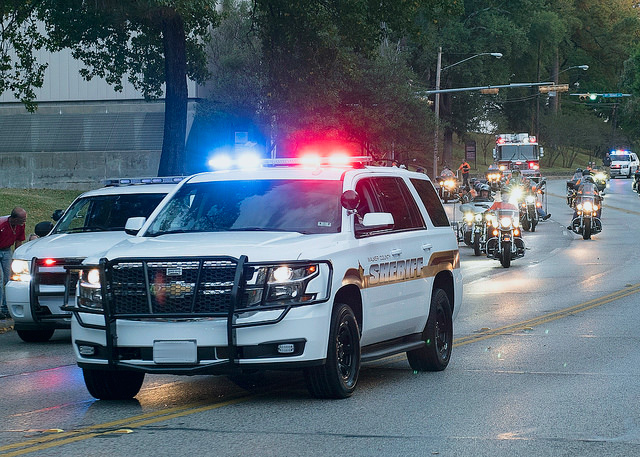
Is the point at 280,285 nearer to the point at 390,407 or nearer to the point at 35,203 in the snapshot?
the point at 390,407

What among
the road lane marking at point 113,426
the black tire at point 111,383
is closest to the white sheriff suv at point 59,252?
the black tire at point 111,383

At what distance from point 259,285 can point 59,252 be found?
18.8 feet

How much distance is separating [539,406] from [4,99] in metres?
54.0

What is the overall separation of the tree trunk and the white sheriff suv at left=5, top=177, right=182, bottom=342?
48.0ft

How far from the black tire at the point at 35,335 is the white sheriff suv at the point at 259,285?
490 cm

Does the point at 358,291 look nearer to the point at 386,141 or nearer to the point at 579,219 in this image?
the point at 579,219

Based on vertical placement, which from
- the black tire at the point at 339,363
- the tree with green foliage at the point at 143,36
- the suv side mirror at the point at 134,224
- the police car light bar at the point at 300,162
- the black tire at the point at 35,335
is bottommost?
the black tire at the point at 35,335

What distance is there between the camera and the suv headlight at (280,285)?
29.9ft

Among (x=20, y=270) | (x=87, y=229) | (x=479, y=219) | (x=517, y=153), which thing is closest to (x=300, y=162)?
(x=20, y=270)

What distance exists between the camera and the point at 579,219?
33844 mm

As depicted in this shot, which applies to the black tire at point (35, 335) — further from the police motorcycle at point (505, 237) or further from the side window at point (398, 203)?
the police motorcycle at point (505, 237)

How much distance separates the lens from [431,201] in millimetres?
12328

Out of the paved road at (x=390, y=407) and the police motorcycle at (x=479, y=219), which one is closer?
the paved road at (x=390, y=407)

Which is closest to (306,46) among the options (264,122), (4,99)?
(264,122)
